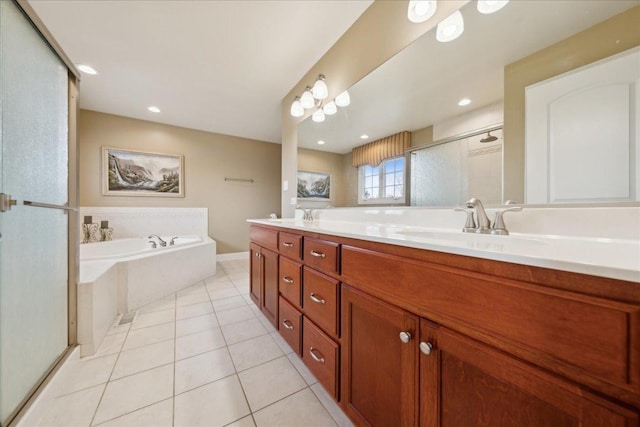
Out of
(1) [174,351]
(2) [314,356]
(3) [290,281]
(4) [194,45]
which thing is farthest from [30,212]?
(4) [194,45]

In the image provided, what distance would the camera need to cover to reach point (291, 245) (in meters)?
1.32

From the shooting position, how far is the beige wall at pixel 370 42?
1249mm

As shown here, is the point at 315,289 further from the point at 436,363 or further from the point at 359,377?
the point at 436,363

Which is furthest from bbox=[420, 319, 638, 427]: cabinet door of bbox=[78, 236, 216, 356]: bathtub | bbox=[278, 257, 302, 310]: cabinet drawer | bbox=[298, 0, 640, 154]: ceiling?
bbox=[78, 236, 216, 356]: bathtub

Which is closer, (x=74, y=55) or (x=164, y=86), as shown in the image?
(x=74, y=55)

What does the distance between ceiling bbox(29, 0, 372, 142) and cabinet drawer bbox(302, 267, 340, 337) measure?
5.80 ft

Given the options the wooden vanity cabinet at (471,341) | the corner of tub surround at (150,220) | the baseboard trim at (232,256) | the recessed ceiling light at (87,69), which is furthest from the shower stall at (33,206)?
the baseboard trim at (232,256)

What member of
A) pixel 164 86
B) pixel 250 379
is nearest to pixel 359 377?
pixel 250 379

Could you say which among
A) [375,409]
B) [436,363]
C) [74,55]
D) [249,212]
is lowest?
[375,409]

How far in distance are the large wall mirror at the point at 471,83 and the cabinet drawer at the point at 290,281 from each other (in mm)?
728

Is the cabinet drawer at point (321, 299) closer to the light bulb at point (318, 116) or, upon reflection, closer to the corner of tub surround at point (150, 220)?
the light bulb at point (318, 116)

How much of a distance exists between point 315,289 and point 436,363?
599mm

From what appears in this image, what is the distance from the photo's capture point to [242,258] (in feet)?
14.2

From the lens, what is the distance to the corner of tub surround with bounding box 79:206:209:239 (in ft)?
10.5
